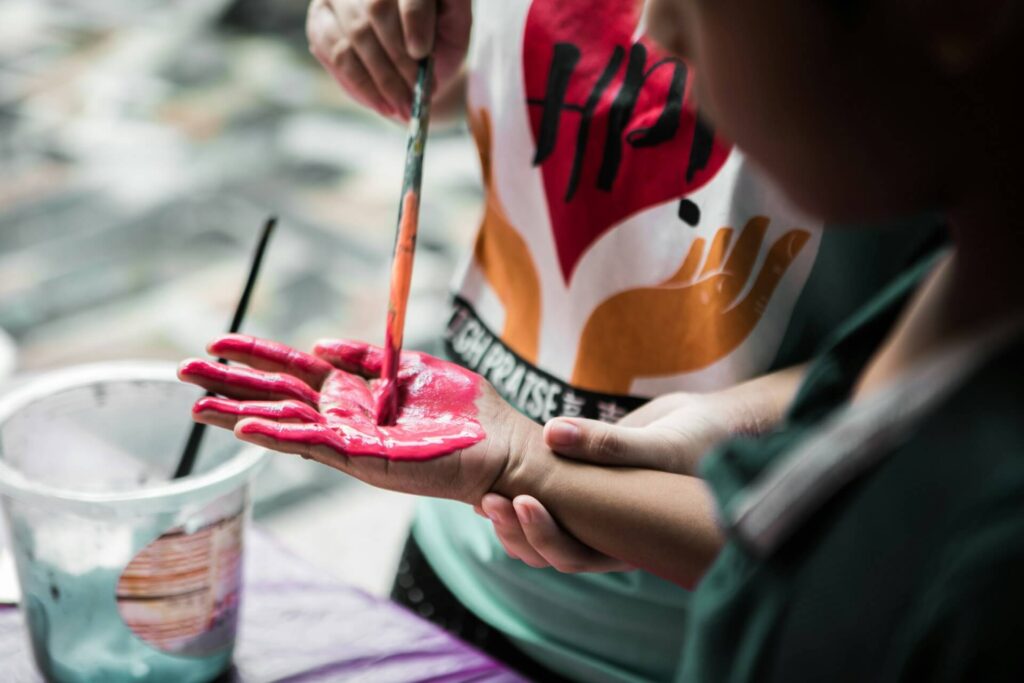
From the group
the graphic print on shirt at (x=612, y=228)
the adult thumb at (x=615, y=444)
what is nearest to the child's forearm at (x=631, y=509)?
the adult thumb at (x=615, y=444)

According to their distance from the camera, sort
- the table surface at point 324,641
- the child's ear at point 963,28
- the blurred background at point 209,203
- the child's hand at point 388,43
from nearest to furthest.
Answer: the child's ear at point 963,28 < the table surface at point 324,641 < the child's hand at point 388,43 < the blurred background at point 209,203

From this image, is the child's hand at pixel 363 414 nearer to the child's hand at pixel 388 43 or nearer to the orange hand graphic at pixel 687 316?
the orange hand graphic at pixel 687 316

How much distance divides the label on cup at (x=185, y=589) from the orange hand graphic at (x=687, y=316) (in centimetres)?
36

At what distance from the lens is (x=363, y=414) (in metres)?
0.92

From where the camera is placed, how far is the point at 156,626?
851 mm

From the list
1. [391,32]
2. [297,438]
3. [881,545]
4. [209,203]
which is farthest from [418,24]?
[209,203]

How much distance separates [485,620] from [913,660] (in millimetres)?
584

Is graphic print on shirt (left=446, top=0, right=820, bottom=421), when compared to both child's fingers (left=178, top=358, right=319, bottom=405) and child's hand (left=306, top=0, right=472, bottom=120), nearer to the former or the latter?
child's hand (left=306, top=0, right=472, bottom=120)

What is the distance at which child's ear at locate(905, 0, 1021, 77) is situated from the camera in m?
0.45

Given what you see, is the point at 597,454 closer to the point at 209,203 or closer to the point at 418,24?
the point at 418,24

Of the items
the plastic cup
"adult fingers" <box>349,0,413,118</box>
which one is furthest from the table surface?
"adult fingers" <box>349,0,413,118</box>

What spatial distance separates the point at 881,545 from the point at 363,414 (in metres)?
0.51

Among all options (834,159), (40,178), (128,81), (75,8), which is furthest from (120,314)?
(75,8)

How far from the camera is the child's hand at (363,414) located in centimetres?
83
